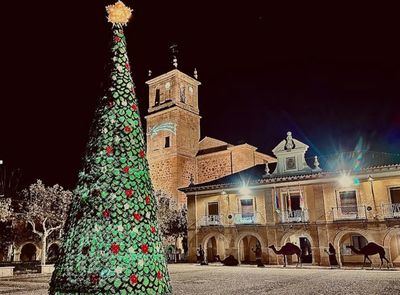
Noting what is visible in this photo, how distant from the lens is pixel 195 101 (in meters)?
57.2

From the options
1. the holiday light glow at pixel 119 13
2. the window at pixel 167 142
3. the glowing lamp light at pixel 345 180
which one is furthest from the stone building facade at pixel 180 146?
the holiday light glow at pixel 119 13

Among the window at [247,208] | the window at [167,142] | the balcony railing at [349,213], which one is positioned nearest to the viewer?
the balcony railing at [349,213]

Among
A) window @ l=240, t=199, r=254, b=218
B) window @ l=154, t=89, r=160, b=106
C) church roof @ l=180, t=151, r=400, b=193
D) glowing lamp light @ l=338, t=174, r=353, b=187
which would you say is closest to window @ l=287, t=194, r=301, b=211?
church roof @ l=180, t=151, r=400, b=193

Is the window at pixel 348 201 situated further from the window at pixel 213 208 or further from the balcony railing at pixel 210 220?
the window at pixel 213 208

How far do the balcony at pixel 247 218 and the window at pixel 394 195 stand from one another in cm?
916

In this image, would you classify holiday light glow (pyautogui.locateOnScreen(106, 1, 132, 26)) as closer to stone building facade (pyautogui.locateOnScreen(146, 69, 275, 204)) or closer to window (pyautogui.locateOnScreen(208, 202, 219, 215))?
window (pyautogui.locateOnScreen(208, 202, 219, 215))

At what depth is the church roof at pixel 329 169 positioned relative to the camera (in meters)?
25.0

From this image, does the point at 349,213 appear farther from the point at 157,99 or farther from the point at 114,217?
the point at 157,99

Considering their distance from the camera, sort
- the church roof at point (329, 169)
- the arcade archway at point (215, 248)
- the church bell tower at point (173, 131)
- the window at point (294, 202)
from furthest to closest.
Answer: the church bell tower at point (173, 131) < the arcade archway at point (215, 248) < the window at point (294, 202) < the church roof at point (329, 169)

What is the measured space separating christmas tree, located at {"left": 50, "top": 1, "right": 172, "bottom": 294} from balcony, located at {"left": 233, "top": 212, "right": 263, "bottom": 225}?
919 inches

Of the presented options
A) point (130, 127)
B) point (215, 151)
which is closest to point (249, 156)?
point (215, 151)

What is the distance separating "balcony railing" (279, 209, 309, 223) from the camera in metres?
26.2

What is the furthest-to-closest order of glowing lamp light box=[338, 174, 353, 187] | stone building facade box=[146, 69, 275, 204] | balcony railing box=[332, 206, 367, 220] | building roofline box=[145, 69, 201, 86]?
building roofline box=[145, 69, 201, 86] → stone building facade box=[146, 69, 275, 204] → glowing lamp light box=[338, 174, 353, 187] → balcony railing box=[332, 206, 367, 220]

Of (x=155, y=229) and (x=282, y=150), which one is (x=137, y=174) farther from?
(x=282, y=150)
